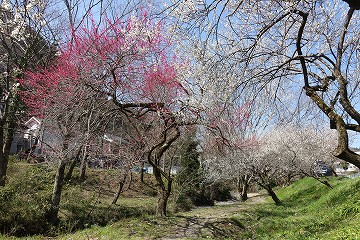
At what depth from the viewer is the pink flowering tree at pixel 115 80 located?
26.7 ft

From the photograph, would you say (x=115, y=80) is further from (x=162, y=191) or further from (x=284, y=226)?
(x=284, y=226)

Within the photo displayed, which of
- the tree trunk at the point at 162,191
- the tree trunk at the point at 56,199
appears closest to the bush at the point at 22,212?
the tree trunk at the point at 56,199

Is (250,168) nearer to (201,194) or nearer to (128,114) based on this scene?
(201,194)

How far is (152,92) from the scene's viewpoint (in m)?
9.20

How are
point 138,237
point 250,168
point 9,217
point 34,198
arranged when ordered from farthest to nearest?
point 250,168 < point 34,198 < point 9,217 < point 138,237

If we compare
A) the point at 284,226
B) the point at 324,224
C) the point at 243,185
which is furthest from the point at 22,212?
the point at 243,185

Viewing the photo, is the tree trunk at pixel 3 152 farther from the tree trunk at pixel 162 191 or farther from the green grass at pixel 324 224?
the green grass at pixel 324 224

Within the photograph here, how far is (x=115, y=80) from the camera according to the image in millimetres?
8133

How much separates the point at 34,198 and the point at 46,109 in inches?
132

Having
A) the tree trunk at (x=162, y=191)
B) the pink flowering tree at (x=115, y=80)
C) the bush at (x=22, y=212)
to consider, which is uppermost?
the pink flowering tree at (x=115, y=80)

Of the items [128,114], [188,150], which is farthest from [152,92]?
[188,150]

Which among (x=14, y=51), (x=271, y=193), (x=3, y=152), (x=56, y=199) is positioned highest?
(x=14, y=51)

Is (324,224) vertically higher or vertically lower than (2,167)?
lower

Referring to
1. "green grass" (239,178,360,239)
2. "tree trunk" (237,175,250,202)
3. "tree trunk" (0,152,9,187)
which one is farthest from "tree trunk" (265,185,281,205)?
"tree trunk" (0,152,9,187)
